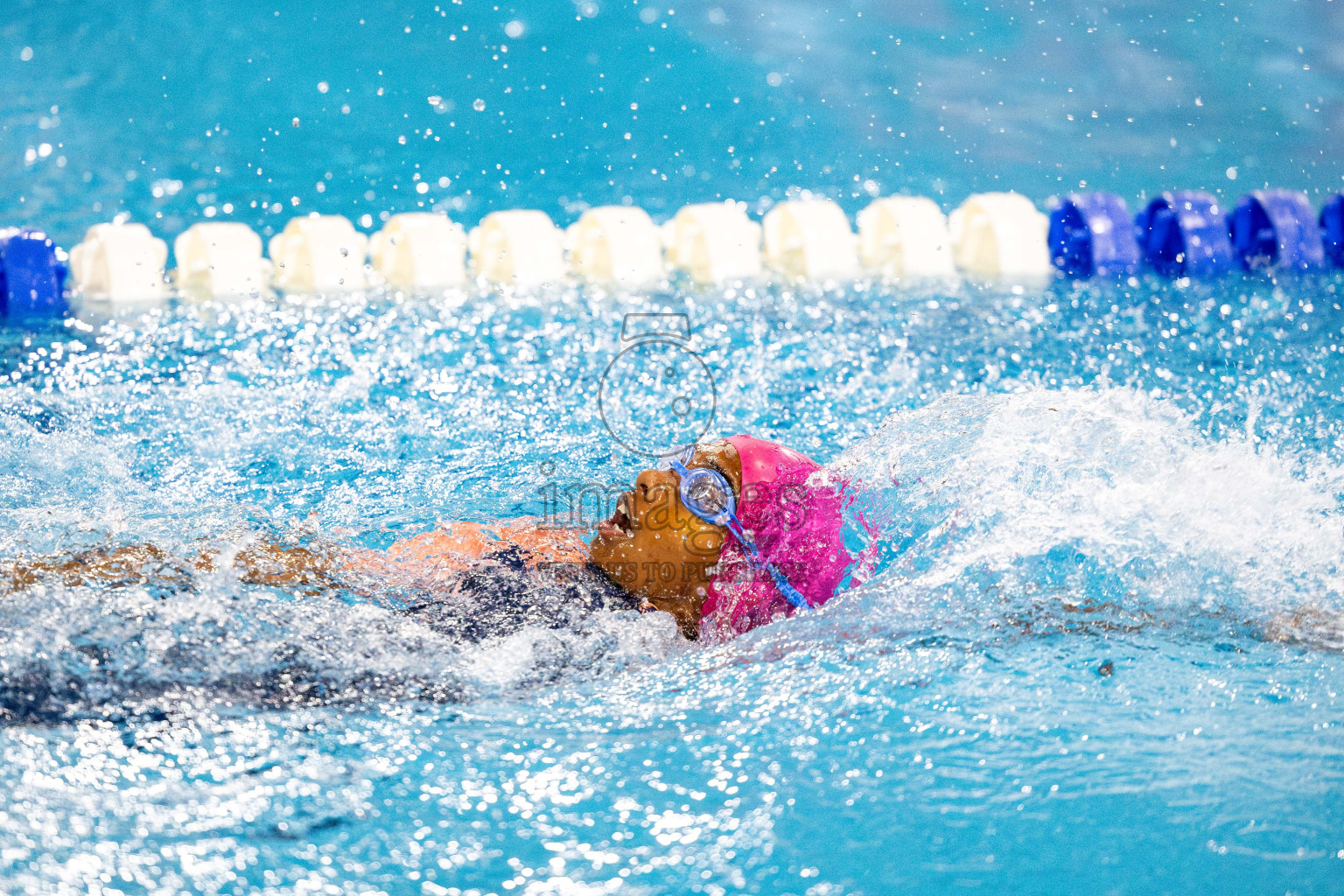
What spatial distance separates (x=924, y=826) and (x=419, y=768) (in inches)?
25.6

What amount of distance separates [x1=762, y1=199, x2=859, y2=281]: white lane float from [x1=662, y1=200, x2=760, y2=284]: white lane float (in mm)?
98

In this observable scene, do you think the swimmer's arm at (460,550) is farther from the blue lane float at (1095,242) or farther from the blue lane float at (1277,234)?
the blue lane float at (1277,234)

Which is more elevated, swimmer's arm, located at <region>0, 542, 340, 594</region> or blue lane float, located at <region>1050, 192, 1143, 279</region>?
blue lane float, located at <region>1050, 192, 1143, 279</region>

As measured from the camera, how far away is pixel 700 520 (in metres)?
1.79

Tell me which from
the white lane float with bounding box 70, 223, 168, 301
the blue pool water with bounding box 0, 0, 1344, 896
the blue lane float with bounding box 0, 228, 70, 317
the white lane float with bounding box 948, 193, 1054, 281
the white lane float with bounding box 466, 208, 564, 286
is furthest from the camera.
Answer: the white lane float with bounding box 948, 193, 1054, 281

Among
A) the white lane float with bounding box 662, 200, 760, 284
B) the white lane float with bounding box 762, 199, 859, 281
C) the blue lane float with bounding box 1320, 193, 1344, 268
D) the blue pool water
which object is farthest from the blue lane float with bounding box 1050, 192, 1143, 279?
the white lane float with bounding box 662, 200, 760, 284

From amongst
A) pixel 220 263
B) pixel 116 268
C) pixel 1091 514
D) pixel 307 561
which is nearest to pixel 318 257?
pixel 220 263

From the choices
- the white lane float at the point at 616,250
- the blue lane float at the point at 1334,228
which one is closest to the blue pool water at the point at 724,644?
the white lane float at the point at 616,250

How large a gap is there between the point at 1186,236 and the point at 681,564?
14.1 feet

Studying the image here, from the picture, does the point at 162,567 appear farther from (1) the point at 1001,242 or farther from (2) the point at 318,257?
(1) the point at 1001,242

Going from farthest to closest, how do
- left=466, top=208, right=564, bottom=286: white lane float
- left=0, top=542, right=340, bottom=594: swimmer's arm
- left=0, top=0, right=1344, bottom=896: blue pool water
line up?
left=466, top=208, right=564, bottom=286: white lane float < left=0, top=542, right=340, bottom=594: swimmer's arm < left=0, top=0, right=1344, bottom=896: blue pool water

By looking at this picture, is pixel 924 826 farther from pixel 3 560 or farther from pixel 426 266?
pixel 426 266

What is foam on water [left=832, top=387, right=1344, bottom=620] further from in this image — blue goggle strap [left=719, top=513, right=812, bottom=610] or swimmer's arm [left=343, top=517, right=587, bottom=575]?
swimmer's arm [left=343, top=517, right=587, bottom=575]

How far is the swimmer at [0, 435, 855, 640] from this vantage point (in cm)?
179
